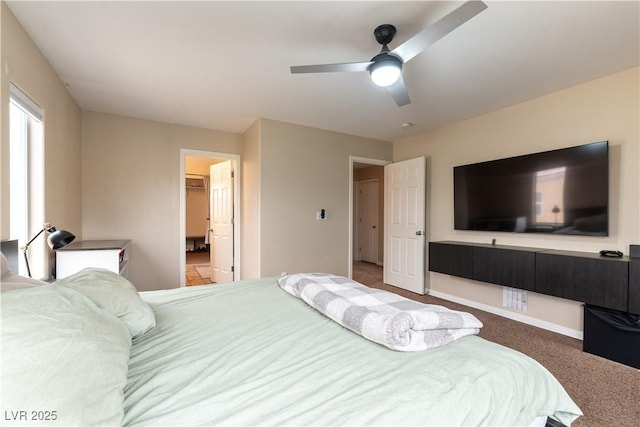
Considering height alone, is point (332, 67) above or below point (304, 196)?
above

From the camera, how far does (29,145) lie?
7.11ft

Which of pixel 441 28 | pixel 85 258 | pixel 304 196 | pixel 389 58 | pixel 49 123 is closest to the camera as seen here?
pixel 441 28

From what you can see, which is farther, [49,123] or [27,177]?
[49,123]

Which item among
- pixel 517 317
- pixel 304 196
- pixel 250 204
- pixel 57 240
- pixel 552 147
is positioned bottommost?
pixel 517 317

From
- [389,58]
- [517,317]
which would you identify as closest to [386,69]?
[389,58]

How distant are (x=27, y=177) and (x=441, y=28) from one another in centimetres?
A: 303

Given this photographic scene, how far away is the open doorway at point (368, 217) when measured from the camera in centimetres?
654

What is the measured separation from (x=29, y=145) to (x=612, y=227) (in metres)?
4.92

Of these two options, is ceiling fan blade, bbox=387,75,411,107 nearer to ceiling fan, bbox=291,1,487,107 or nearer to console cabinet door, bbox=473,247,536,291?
ceiling fan, bbox=291,1,487,107

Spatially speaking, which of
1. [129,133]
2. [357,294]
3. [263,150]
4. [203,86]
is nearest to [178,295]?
[357,294]

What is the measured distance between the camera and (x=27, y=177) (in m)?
2.15

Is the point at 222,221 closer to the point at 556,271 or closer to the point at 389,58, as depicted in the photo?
the point at 389,58

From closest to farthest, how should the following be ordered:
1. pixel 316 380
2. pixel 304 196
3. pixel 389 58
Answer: pixel 316 380 → pixel 389 58 → pixel 304 196

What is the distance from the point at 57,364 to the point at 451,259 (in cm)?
363
